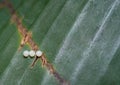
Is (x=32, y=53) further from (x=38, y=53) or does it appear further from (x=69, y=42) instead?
(x=69, y=42)

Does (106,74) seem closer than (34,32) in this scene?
Yes

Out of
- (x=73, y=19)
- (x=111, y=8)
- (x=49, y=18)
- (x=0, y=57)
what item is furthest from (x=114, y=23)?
(x=0, y=57)

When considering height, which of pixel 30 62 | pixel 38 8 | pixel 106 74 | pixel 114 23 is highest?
pixel 38 8

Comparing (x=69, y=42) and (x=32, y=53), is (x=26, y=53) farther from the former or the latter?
(x=69, y=42)

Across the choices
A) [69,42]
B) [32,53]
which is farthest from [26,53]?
[69,42]

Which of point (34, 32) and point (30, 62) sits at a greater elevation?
point (34, 32)

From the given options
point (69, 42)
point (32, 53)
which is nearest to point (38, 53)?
point (32, 53)

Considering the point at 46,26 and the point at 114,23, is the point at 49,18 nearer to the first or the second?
the point at 46,26
